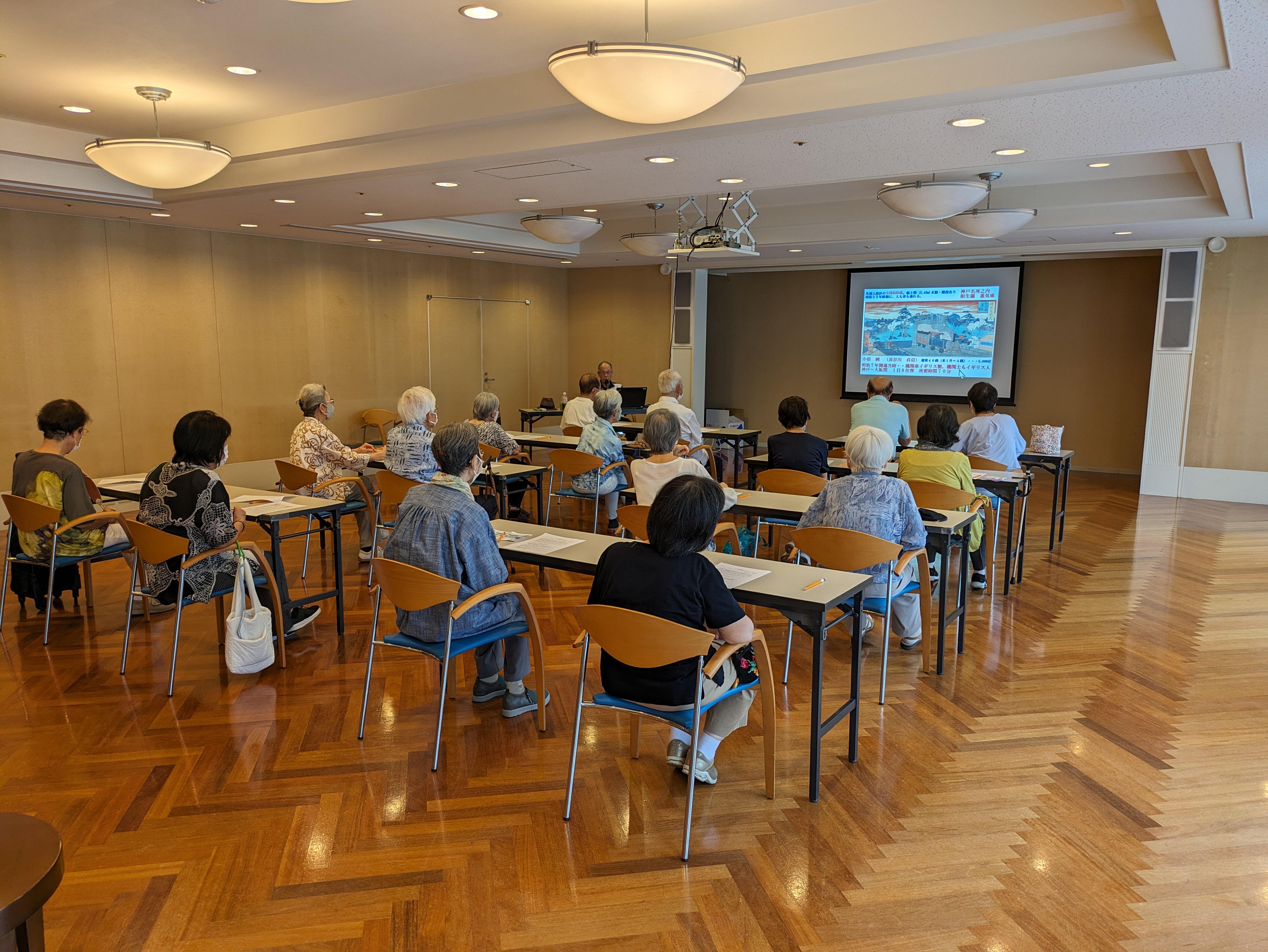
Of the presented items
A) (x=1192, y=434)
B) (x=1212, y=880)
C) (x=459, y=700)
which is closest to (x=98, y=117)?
(x=459, y=700)

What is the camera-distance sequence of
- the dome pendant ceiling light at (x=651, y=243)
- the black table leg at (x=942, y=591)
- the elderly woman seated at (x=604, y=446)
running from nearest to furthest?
the black table leg at (x=942, y=591) → the elderly woman seated at (x=604, y=446) → the dome pendant ceiling light at (x=651, y=243)

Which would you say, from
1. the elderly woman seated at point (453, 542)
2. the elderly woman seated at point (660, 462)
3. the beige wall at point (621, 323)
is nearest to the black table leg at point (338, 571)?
the elderly woman seated at point (453, 542)

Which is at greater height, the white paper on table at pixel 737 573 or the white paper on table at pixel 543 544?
the white paper on table at pixel 737 573

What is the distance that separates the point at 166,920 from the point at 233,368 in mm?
8195

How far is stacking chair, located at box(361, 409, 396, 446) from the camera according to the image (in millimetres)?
11031

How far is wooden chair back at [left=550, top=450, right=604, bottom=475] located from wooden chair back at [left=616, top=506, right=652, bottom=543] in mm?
2150

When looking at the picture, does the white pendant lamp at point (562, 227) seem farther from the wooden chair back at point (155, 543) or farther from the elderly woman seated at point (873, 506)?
the wooden chair back at point (155, 543)

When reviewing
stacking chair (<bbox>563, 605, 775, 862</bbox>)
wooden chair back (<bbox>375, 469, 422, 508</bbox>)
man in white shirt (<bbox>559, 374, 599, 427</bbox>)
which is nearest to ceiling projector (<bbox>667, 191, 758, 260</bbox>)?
man in white shirt (<bbox>559, 374, 599, 427</bbox>)

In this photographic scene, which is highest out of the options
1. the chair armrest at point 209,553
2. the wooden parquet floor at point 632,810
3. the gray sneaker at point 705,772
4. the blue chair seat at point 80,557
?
the chair armrest at point 209,553

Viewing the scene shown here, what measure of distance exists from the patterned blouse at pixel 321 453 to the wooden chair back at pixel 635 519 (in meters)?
2.42

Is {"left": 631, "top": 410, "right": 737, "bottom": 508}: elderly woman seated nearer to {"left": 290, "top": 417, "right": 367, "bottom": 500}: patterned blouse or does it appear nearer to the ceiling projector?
{"left": 290, "top": 417, "right": 367, "bottom": 500}: patterned blouse

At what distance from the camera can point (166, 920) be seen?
246 centimetres

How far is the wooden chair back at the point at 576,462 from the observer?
21.7 ft

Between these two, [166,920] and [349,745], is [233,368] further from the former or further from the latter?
[166,920]
